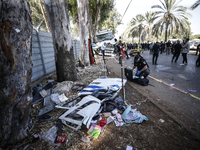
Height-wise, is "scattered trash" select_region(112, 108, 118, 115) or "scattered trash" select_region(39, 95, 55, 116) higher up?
"scattered trash" select_region(39, 95, 55, 116)

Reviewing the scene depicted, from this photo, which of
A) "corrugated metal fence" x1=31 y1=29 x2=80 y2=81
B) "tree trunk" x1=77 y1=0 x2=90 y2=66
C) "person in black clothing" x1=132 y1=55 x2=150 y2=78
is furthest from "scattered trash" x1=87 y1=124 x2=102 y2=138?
"tree trunk" x1=77 y1=0 x2=90 y2=66

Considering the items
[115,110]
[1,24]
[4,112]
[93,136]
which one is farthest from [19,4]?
[115,110]

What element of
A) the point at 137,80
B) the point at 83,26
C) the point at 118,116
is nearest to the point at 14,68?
the point at 118,116

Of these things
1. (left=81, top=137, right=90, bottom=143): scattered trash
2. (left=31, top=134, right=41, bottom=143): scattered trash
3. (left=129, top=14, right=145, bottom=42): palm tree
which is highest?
(left=129, top=14, right=145, bottom=42): palm tree

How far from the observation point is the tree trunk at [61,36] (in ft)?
12.5

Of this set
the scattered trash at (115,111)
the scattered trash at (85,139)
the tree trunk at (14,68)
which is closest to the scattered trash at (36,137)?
the tree trunk at (14,68)

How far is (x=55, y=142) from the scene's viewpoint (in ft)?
6.36

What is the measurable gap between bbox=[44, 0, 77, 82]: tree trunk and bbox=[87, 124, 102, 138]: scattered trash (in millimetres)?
2720

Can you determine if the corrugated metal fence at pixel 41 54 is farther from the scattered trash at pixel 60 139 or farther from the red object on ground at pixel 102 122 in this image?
the red object on ground at pixel 102 122

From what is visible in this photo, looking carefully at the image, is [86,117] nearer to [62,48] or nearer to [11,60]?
[11,60]

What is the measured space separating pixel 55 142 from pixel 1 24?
207 centimetres

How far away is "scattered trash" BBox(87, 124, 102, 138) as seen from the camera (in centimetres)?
210

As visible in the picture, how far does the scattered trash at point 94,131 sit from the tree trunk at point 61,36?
272 cm

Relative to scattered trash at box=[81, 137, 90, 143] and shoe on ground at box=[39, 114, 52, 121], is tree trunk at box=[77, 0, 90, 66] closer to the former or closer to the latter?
shoe on ground at box=[39, 114, 52, 121]
